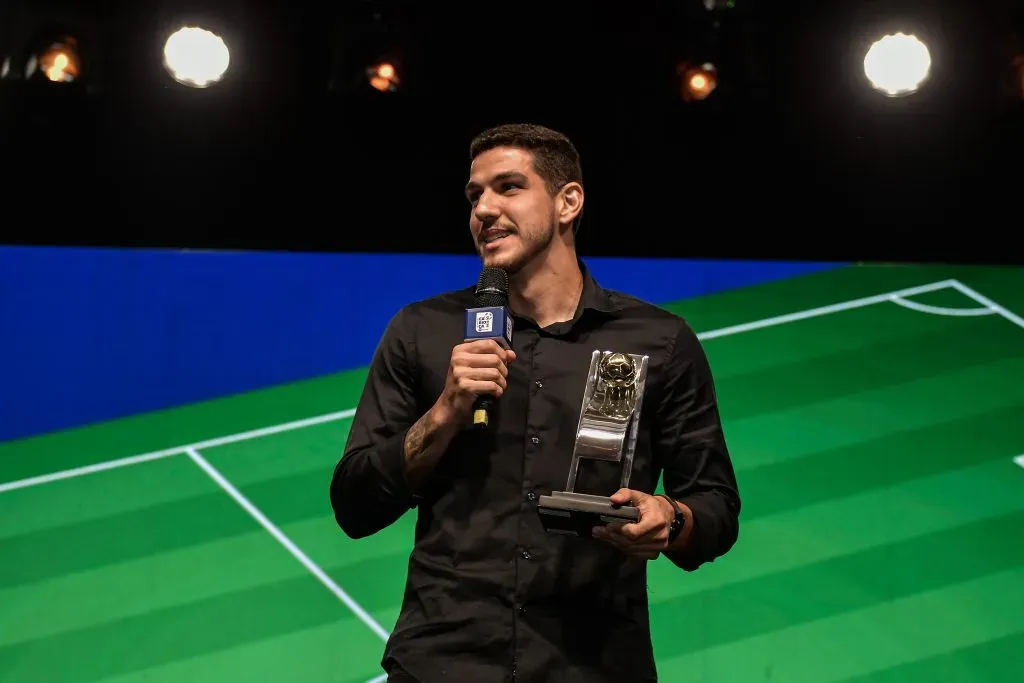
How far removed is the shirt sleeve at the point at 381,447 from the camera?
2203mm

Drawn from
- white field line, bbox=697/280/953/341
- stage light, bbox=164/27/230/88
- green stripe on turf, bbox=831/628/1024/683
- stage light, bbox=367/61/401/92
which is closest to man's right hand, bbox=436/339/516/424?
green stripe on turf, bbox=831/628/1024/683

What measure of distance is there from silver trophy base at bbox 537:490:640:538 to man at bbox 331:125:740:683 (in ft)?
0.08

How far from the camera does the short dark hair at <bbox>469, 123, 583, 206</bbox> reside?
2607 millimetres

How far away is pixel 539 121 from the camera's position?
414 cm

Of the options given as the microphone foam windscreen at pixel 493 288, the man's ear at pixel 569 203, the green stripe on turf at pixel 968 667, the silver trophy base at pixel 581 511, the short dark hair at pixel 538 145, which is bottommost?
the green stripe on turf at pixel 968 667

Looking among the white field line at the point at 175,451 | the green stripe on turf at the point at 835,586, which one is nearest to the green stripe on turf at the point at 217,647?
the white field line at the point at 175,451

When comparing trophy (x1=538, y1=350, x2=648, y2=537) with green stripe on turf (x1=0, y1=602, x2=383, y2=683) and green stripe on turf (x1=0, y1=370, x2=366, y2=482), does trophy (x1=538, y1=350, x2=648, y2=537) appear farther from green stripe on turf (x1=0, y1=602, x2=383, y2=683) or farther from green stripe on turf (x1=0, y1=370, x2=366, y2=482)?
green stripe on turf (x1=0, y1=370, x2=366, y2=482)

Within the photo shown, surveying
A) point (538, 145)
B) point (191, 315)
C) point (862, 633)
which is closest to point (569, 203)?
point (538, 145)

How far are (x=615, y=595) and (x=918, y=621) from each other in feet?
4.80

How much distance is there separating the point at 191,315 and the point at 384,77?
1.06 m

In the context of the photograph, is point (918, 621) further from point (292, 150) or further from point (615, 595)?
point (292, 150)

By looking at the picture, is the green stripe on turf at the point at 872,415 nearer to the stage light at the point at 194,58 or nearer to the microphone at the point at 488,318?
the microphone at the point at 488,318

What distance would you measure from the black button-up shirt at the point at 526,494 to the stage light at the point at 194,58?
1.98 meters

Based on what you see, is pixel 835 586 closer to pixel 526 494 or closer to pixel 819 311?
pixel 819 311
